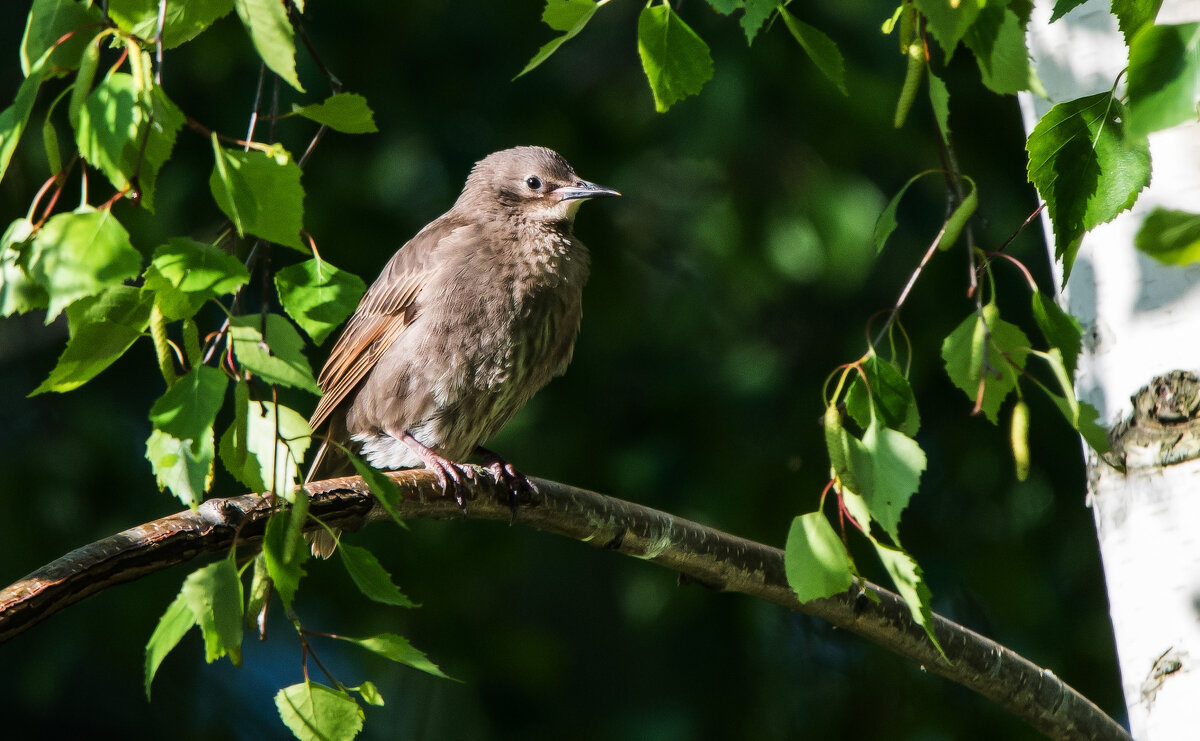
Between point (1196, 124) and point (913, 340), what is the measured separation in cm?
306

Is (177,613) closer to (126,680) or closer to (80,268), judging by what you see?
(80,268)

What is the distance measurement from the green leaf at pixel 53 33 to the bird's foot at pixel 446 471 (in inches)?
64.9

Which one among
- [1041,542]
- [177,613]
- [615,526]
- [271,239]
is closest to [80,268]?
[271,239]

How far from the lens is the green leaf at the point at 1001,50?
1.53 meters

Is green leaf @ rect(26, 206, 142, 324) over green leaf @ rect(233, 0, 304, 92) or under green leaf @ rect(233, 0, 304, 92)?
under

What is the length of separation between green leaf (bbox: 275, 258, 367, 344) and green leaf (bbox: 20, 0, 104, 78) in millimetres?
369

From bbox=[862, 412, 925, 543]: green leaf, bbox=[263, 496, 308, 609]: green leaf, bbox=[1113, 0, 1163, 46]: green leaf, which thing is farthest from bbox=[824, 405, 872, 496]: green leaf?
bbox=[263, 496, 308, 609]: green leaf

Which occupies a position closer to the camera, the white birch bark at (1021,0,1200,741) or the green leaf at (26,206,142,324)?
the green leaf at (26,206,142,324)

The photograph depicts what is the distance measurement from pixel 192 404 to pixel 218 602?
304 mm

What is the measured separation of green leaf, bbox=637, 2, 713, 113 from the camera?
1664 millimetres

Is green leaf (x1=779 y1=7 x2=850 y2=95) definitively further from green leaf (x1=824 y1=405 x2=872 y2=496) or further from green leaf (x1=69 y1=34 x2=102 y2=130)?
green leaf (x1=69 y1=34 x2=102 y2=130)

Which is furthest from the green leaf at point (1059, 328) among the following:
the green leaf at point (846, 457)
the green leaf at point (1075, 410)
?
the green leaf at point (846, 457)

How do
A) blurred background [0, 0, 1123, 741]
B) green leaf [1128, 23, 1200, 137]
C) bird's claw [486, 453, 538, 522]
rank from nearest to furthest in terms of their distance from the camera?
green leaf [1128, 23, 1200, 137]
bird's claw [486, 453, 538, 522]
blurred background [0, 0, 1123, 741]

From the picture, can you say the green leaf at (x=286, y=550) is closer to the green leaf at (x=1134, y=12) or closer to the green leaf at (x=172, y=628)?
the green leaf at (x=172, y=628)
